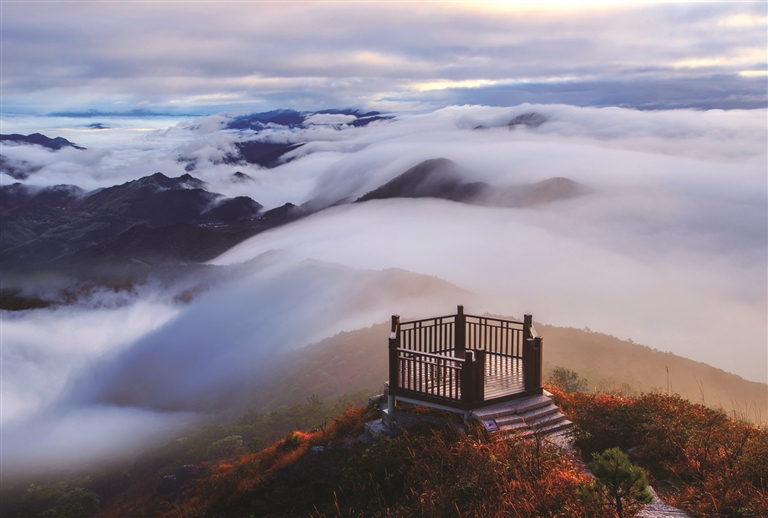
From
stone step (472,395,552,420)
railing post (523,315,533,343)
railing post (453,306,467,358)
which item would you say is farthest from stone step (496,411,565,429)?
railing post (453,306,467,358)

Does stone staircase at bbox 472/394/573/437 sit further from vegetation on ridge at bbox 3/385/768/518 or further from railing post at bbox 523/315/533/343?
railing post at bbox 523/315/533/343

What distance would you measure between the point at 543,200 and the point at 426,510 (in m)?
146

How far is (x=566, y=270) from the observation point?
9538 centimetres

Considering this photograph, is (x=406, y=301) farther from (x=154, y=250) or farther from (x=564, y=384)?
(x=154, y=250)

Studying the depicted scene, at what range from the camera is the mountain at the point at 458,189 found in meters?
150

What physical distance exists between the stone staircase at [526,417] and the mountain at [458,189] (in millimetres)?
141339

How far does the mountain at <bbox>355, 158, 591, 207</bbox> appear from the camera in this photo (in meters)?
150

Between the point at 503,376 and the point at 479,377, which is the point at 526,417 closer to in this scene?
the point at 479,377

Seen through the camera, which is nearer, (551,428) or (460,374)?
(551,428)

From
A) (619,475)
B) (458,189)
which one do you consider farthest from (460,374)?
(458,189)

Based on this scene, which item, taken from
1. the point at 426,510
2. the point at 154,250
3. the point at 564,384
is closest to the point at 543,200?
the point at 154,250

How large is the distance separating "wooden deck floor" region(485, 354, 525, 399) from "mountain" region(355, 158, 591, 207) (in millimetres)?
139681

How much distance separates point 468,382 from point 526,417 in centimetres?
147

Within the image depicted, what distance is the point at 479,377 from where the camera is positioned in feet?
37.1
